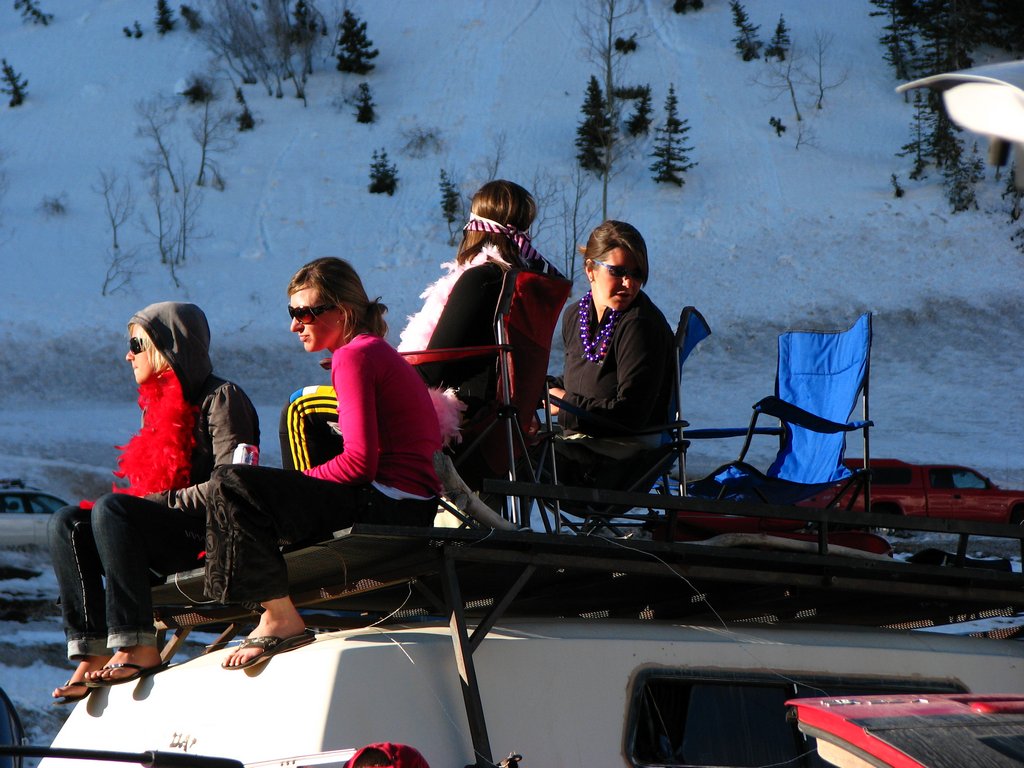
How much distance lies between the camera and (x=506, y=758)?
317cm

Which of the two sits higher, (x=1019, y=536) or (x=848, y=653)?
(x=1019, y=536)

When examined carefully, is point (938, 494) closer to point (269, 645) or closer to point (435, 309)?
point (435, 309)

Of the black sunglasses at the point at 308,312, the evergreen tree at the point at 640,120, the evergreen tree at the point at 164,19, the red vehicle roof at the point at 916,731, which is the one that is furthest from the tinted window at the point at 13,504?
the evergreen tree at the point at 164,19

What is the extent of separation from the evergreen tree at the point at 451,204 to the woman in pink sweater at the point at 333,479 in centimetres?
3339

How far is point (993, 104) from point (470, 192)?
125 ft

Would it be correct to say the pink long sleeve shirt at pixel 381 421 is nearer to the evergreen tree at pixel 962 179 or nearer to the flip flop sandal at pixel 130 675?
the flip flop sandal at pixel 130 675

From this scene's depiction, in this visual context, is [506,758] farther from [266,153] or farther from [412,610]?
[266,153]

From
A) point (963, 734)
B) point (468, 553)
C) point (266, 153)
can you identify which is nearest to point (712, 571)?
point (468, 553)

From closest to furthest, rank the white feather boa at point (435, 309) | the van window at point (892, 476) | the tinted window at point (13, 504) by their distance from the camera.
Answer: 1. the white feather boa at point (435, 309)
2. the tinted window at point (13, 504)
3. the van window at point (892, 476)

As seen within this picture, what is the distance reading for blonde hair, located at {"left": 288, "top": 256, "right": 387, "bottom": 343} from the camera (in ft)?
13.4

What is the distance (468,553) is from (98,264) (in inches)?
1393

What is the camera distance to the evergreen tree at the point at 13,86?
45.1 meters

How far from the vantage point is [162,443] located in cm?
440

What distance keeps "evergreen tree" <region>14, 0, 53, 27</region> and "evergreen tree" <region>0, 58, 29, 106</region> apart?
18.5 feet
